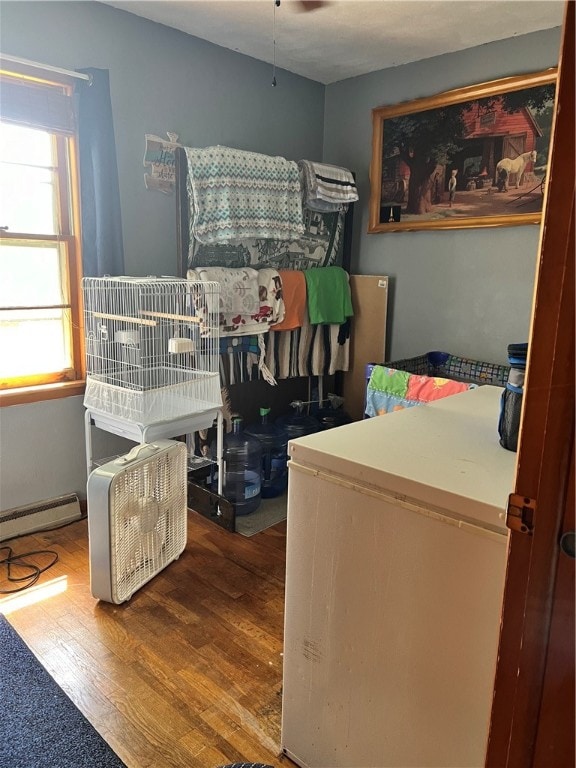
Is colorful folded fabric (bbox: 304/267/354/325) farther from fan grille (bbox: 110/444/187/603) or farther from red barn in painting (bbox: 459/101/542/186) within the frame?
fan grille (bbox: 110/444/187/603)

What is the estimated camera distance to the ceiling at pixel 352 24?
262 cm

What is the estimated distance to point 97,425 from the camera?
2.67 m

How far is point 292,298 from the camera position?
3.35m

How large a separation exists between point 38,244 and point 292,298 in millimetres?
1411

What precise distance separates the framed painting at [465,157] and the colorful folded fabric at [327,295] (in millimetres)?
427

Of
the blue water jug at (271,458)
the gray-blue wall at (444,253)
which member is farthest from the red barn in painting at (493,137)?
the blue water jug at (271,458)

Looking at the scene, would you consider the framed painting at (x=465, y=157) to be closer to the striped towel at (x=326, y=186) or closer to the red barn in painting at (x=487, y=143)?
the red barn in painting at (x=487, y=143)

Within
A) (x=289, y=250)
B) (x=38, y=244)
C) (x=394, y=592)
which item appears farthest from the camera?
(x=289, y=250)

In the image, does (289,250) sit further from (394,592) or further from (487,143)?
(394,592)

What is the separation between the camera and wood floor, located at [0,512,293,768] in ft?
5.10

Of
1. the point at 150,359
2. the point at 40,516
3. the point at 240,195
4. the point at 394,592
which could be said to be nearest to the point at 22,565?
the point at 40,516

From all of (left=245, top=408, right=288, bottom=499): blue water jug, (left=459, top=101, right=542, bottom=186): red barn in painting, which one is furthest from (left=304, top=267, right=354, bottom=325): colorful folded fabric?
(left=459, top=101, right=542, bottom=186): red barn in painting

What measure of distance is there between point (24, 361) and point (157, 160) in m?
1.24

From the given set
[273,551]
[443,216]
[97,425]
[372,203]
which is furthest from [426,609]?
[372,203]
